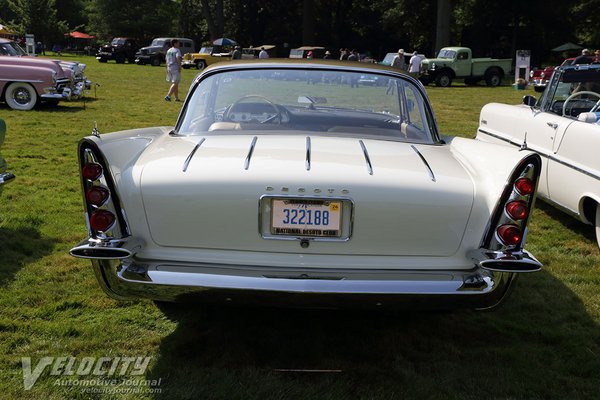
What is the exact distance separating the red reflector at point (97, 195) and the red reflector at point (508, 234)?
1.83 meters

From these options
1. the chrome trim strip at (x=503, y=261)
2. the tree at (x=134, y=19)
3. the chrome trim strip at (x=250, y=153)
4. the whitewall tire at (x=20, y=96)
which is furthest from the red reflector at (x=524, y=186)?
the tree at (x=134, y=19)

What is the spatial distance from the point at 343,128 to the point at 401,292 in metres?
1.37

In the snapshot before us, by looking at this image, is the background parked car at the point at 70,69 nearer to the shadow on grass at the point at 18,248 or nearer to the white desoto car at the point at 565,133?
the shadow on grass at the point at 18,248

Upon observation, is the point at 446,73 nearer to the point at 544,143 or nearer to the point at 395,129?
the point at 544,143

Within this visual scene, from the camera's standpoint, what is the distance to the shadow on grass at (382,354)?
9.53 ft

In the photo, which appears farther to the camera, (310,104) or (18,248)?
(18,248)

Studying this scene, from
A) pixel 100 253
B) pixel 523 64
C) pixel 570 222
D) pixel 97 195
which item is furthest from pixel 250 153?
pixel 523 64

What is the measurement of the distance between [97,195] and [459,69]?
1093 inches

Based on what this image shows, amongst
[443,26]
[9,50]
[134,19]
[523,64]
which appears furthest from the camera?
[134,19]

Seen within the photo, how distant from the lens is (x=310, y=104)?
4211mm

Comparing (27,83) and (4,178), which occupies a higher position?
(27,83)

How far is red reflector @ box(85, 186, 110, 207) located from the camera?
2.90 meters

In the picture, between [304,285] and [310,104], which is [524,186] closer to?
[304,285]

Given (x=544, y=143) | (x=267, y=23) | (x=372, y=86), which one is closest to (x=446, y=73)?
(x=544, y=143)
